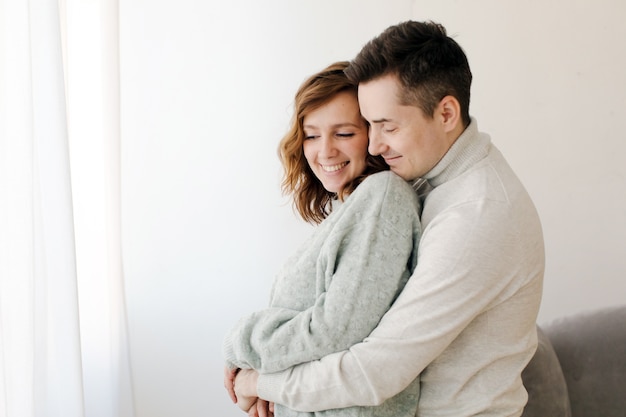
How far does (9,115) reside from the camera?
1575 mm

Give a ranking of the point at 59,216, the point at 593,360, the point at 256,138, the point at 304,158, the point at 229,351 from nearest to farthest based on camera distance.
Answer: the point at 229,351
the point at 59,216
the point at 304,158
the point at 593,360
the point at 256,138

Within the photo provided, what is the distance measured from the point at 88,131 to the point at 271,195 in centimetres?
72

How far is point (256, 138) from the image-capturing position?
2.58 metres

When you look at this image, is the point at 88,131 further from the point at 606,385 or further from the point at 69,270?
the point at 606,385

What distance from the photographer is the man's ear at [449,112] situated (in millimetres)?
1555

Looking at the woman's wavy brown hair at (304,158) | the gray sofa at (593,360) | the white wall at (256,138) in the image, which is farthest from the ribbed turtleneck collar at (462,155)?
the white wall at (256,138)

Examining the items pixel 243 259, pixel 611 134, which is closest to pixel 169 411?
pixel 243 259

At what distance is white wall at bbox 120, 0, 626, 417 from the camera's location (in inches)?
100.0

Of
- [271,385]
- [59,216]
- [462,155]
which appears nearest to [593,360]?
[462,155]

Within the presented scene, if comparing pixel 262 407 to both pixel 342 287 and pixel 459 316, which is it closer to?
pixel 342 287

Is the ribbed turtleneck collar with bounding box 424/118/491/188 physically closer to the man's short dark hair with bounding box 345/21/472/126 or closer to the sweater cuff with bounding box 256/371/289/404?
the man's short dark hair with bounding box 345/21/472/126

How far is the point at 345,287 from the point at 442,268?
18cm

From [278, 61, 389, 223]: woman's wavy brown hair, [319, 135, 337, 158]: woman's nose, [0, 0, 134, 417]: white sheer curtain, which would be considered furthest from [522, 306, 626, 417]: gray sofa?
[0, 0, 134, 417]: white sheer curtain

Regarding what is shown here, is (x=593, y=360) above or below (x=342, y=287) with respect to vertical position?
below
